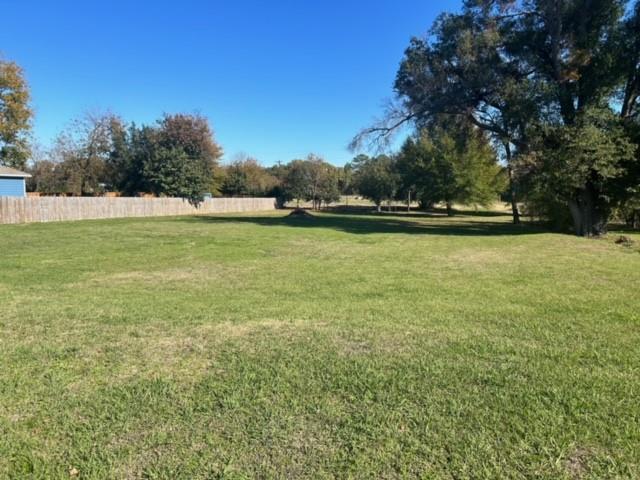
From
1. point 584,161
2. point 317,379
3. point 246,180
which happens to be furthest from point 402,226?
point 246,180

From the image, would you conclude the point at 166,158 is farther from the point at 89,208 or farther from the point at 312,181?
the point at 312,181

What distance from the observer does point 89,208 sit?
85.1ft

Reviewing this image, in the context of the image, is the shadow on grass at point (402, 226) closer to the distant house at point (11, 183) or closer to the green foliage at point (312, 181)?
the distant house at point (11, 183)

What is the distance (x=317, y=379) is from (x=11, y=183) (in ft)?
93.9

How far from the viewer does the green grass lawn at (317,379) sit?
7.13 feet

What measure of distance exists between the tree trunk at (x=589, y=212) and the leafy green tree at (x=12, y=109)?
3380cm

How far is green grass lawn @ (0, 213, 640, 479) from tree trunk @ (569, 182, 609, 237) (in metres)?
11.3

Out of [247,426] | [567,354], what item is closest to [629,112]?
[567,354]

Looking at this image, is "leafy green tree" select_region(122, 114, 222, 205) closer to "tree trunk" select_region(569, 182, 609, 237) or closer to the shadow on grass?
the shadow on grass

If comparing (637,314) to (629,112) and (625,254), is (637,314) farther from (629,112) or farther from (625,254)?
(629,112)

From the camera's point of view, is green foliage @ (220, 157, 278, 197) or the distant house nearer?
the distant house

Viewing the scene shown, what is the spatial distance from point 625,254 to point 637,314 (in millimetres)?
7101

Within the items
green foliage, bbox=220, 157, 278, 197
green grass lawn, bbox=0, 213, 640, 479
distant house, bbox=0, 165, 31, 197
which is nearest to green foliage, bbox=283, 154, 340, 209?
green foliage, bbox=220, 157, 278, 197

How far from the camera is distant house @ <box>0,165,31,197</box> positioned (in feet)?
79.0
